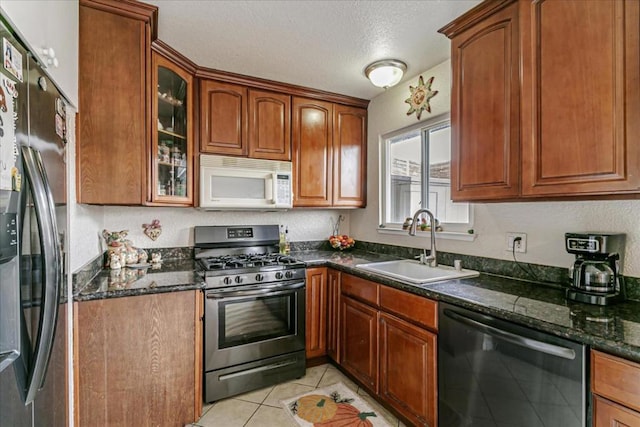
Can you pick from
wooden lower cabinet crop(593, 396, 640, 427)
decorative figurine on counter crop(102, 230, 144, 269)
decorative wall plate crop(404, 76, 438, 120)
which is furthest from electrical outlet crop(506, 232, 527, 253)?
decorative figurine on counter crop(102, 230, 144, 269)

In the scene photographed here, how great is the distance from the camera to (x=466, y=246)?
223 centimetres

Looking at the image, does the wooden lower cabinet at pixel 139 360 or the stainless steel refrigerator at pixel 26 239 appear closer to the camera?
the stainless steel refrigerator at pixel 26 239

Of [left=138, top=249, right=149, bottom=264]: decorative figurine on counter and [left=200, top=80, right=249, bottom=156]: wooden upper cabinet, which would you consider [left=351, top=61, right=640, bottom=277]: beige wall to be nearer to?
[left=200, top=80, right=249, bottom=156]: wooden upper cabinet

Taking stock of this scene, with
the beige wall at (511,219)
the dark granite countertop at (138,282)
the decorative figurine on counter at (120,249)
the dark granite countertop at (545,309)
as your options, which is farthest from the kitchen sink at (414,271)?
the decorative figurine on counter at (120,249)

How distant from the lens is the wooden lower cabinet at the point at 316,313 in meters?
2.60

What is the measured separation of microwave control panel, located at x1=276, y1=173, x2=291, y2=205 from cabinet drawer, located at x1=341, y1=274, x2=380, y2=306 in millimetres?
812

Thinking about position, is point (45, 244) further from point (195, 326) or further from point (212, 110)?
point (212, 110)

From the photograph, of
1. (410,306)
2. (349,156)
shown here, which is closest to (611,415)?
(410,306)

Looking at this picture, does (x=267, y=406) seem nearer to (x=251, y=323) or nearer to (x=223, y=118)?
(x=251, y=323)

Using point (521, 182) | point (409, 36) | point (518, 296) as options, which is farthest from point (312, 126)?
point (518, 296)

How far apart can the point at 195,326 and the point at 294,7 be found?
189cm

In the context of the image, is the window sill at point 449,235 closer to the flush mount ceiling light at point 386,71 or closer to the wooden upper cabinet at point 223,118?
the flush mount ceiling light at point 386,71

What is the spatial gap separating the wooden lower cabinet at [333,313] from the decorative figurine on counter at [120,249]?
148 cm

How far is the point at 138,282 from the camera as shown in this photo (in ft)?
6.21
